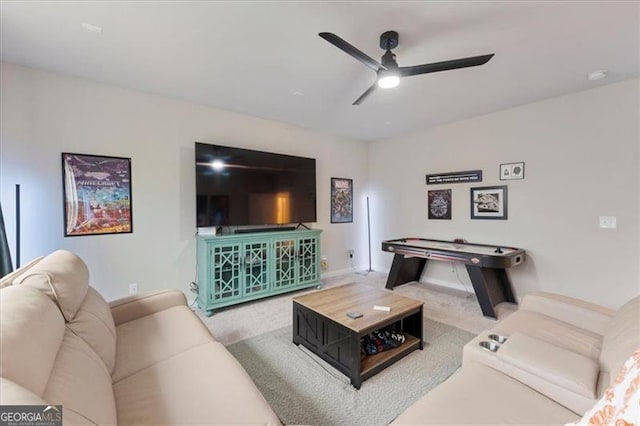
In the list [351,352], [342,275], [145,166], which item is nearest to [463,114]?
[342,275]

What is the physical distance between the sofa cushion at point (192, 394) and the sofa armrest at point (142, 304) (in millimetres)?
744

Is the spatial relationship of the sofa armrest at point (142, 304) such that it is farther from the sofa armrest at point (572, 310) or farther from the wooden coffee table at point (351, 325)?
the sofa armrest at point (572, 310)

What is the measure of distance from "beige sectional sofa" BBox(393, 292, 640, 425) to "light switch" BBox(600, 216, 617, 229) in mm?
1906

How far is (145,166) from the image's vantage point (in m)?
3.13

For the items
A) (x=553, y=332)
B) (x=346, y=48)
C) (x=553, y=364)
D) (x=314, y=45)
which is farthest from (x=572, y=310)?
(x=314, y=45)

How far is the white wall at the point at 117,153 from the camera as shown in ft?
8.31

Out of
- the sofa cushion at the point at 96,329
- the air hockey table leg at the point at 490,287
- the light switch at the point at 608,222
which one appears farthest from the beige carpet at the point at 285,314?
the light switch at the point at 608,222

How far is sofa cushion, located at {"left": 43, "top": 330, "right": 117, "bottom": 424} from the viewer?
83cm

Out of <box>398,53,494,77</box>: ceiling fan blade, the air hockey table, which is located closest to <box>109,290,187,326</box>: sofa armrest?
<box>398,53,494,77</box>: ceiling fan blade

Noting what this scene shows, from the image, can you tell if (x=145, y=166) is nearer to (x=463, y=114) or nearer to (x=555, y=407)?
(x=555, y=407)

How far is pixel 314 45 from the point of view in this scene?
2193 mm

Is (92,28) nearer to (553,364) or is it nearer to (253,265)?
(253,265)

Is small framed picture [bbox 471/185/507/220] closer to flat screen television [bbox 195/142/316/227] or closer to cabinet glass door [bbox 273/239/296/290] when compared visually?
flat screen television [bbox 195/142/316/227]

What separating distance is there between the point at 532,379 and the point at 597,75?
3.10m
